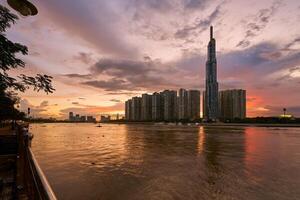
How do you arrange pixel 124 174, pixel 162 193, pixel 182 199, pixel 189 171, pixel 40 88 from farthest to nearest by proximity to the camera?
pixel 189 171 → pixel 124 174 → pixel 162 193 → pixel 182 199 → pixel 40 88

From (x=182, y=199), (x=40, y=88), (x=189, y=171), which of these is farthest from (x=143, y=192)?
(x=40, y=88)

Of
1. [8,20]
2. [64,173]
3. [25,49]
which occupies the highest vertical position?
[8,20]

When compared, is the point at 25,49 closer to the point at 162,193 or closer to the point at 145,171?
the point at 162,193

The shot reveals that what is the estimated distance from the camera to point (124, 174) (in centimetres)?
2375

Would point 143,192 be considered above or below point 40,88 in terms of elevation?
below

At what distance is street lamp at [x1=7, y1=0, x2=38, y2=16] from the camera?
2.07m

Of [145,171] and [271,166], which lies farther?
[271,166]

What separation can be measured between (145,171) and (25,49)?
16496 mm

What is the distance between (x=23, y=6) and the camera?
2.16m

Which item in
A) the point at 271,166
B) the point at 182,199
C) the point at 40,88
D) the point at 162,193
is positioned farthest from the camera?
the point at 271,166

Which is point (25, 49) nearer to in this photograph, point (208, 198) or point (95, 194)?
point (95, 194)

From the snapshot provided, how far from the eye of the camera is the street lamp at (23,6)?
2066mm

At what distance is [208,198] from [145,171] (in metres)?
9.20

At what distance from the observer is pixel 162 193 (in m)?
17.8
